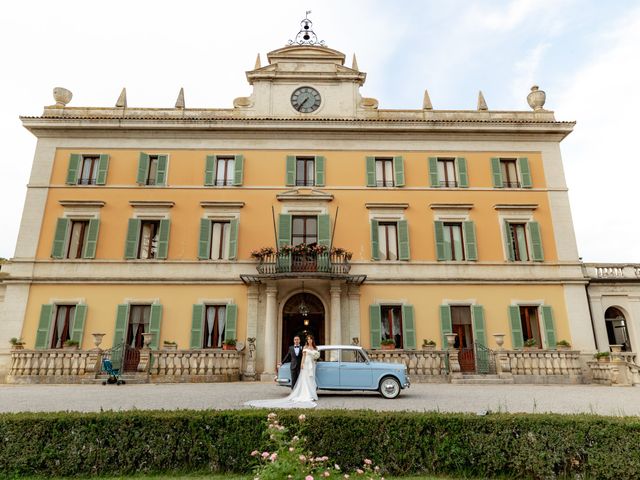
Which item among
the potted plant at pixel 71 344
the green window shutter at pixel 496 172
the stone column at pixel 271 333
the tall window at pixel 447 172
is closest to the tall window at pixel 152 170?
the potted plant at pixel 71 344

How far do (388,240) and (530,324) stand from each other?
318 inches

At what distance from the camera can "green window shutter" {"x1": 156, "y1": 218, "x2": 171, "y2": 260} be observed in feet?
65.6

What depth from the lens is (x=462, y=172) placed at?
21656 millimetres

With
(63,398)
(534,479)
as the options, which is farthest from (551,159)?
(63,398)

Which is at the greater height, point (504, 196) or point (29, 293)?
point (504, 196)

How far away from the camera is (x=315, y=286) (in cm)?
1967

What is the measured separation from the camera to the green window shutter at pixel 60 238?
19.8 meters

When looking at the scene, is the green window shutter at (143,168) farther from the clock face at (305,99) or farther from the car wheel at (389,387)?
the car wheel at (389,387)

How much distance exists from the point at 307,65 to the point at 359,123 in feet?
15.7

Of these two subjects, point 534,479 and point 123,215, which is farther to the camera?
point 123,215

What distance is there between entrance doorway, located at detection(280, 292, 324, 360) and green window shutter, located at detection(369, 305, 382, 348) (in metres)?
2.40

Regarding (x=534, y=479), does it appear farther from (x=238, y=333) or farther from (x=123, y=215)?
(x=123, y=215)

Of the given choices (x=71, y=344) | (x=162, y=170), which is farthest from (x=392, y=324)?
(x=71, y=344)

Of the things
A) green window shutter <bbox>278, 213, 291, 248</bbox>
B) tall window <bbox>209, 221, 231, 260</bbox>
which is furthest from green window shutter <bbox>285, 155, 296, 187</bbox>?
tall window <bbox>209, 221, 231, 260</bbox>
